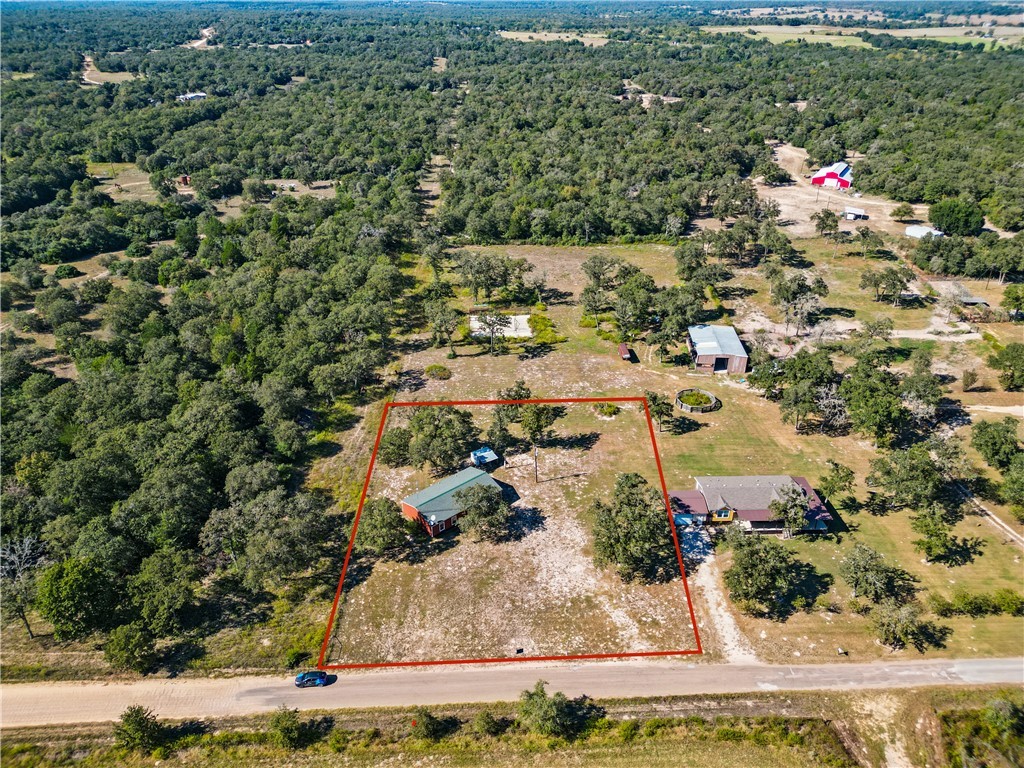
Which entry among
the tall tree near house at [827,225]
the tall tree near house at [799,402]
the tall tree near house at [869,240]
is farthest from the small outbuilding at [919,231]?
the tall tree near house at [799,402]

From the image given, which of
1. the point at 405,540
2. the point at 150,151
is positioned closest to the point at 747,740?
the point at 405,540

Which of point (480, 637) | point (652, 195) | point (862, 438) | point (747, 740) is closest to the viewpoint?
point (747, 740)

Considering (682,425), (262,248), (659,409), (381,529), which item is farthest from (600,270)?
(262,248)

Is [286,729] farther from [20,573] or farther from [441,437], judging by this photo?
[441,437]

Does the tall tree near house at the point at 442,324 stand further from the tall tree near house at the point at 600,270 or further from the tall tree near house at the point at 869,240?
the tall tree near house at the point at 869,240

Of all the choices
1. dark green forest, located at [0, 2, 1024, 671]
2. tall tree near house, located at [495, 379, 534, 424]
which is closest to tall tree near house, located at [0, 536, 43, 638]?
dark green forest, located at [0, 2, 1024, 671]

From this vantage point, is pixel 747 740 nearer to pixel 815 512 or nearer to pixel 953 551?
pixel 815 512
